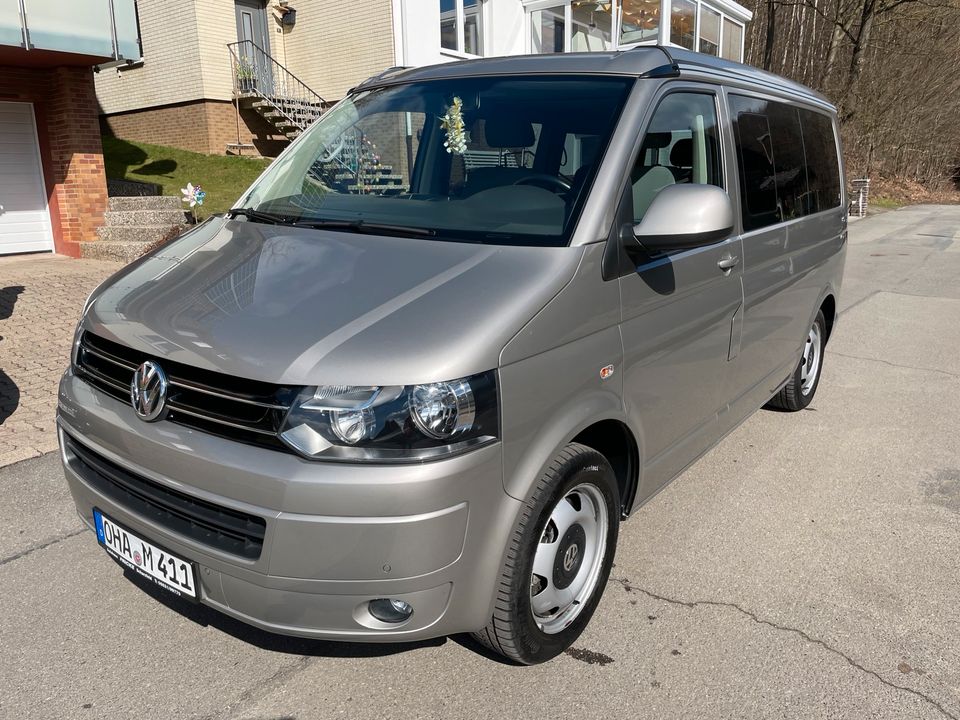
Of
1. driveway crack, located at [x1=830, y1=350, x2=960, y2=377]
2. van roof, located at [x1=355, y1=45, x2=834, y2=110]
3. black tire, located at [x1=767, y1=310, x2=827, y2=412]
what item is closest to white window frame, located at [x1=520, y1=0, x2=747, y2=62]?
driveway crack, located at [x1=830, y1=350, x2=960, y2=377]

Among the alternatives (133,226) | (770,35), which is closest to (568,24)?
(133,226)

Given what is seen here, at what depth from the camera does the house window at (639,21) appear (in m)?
19.7

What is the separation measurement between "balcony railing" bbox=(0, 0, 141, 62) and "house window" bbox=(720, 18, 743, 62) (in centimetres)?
1819

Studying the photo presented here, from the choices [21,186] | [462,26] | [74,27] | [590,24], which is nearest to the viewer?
[74,27]

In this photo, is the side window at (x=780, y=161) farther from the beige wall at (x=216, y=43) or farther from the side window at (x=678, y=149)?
the beige wall at (x=216, y=43)

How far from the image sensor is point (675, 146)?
3.19 meters

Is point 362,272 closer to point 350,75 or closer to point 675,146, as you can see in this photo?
point 675,146

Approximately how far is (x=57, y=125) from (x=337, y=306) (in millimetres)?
10837

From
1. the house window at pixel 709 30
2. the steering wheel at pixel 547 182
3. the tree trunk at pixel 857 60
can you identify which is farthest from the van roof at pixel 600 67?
the tree trunk at pixel 857 60

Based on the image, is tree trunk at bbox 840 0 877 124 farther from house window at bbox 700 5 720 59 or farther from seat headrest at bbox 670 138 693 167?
seat headrest at bbox 670 138 693 167

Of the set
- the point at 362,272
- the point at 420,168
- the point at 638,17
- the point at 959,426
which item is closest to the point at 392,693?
the point at 362,272

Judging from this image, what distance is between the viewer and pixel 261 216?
329 cm

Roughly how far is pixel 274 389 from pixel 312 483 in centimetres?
28

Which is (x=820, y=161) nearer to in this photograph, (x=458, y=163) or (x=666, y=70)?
(x=666, y=70)
